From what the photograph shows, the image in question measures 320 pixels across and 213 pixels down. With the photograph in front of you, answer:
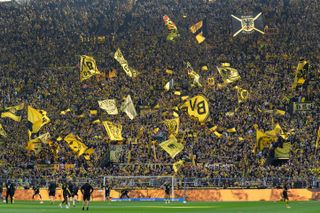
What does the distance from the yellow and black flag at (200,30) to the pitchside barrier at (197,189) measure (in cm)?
2960

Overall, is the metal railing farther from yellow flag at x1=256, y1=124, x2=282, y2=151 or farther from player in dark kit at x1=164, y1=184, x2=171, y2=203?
player in dark kit at x1=164, y1=184, x2=171, y2=203

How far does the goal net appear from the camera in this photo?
206ft

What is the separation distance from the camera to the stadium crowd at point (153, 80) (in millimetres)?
71312

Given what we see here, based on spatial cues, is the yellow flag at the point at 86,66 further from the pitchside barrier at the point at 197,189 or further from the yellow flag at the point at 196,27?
the yellow flag at the point at 196,27

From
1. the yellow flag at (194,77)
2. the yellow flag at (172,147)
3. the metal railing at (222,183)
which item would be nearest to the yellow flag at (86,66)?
the metal railing at (222,183)

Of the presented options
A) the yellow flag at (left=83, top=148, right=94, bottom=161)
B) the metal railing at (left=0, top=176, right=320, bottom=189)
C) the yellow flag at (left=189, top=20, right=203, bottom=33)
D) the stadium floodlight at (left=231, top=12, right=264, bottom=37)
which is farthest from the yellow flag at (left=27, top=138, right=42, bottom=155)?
the stadium floodlight at (left=231, top=12, right=264, bottom=37)

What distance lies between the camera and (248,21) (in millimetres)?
91875

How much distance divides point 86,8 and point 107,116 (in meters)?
26.8

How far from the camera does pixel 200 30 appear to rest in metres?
95.9

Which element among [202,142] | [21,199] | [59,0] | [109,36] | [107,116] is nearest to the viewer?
[21,199]

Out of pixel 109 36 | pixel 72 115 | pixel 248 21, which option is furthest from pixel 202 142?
pixel 109 36

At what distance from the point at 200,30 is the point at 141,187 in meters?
35.4

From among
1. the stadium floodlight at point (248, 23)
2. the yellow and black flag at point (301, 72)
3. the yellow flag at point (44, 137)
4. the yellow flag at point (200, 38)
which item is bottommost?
the yellow flag at point (44, 137)

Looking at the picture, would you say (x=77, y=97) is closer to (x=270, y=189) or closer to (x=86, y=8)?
(x=86, y=8)
